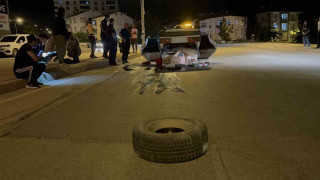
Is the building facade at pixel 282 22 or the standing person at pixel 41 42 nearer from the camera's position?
the standing person at pixel 41 42

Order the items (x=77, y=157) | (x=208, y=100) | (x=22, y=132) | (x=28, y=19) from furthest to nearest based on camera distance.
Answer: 1. (x=28, y=19)
2. (x=208, y=100)
3. (x=22, y=132)
4. (x=77, y=157)

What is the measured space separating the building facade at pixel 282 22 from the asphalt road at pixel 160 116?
64321 mm

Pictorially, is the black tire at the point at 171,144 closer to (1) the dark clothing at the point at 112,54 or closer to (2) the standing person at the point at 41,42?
(2) the standing person at the point at 41,42

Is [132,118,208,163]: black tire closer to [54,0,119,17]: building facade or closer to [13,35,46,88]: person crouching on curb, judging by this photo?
[13,35,46,88]: person crouching on curb

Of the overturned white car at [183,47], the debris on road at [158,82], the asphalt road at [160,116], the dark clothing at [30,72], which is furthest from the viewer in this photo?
the overturned white car at [183,47]

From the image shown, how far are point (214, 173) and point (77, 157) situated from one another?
173 centimetres

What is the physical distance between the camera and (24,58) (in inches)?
387

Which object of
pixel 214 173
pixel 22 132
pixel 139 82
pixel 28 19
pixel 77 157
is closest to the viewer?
pixel 214 173

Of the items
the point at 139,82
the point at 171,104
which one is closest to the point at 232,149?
the point at 171,104

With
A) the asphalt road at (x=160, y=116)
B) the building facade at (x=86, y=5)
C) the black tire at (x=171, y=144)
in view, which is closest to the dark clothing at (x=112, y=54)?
the asphalt road at (x=160, y=116)

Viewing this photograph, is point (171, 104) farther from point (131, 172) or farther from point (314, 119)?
point (131, 172)

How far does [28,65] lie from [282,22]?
69.6 metres

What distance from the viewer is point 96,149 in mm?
4602

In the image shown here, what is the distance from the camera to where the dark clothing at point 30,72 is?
390 inches
